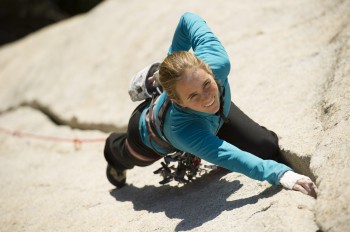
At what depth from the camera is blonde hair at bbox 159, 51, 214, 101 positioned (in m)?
2.26

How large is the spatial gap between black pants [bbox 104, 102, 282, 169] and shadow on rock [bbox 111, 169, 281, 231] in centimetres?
26

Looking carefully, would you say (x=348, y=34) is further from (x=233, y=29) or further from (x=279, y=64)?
(x=233, y=29)

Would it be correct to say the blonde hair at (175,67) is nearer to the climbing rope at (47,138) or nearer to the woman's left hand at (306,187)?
the woman's left hand at (306,187)

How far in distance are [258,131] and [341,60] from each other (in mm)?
901

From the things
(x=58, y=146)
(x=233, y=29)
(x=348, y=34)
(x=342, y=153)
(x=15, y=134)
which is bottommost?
(x=15, y=134)

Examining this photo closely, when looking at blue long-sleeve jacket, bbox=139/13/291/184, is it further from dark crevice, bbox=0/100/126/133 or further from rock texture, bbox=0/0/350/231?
dark crevice, bbox=0/100/126/133

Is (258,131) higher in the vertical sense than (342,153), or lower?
lower

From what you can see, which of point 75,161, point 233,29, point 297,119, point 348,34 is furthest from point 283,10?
point 75,161

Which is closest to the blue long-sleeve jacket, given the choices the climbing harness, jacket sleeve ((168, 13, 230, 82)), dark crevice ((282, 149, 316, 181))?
jacket sleeve ((168, 13, 230, 82))

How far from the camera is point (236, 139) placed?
291 cm

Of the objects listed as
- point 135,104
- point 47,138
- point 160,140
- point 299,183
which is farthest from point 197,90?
point 47,138

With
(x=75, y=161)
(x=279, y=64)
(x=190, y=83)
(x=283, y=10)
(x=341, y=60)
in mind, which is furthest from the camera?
(x=283, y=10)

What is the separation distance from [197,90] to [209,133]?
0.91ft

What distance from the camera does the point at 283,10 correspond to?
4805mm
